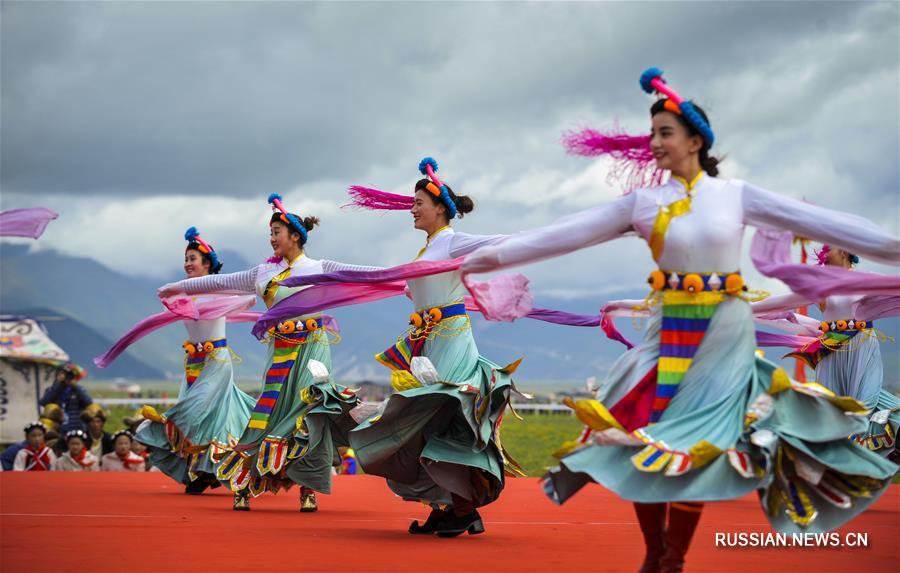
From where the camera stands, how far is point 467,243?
793 cm

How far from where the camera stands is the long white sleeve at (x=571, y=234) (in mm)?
5652

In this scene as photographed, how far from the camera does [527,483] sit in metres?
14.0

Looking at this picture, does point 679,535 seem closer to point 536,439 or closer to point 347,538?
point 347,538

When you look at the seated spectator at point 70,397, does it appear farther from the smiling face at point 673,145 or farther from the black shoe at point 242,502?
the smiling face at point 673,145

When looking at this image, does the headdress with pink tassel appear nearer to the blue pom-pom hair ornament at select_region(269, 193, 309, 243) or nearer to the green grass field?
the blue pom-pom hair ornament at select_region(269, 193, 309, 243)

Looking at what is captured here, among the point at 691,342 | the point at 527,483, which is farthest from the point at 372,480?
the point at 691,342

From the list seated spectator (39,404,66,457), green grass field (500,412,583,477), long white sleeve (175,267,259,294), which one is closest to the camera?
long white sleeve (175,267,259,294)

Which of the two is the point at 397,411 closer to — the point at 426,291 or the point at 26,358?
the point at 426,291

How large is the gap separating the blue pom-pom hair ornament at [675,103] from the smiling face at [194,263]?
241 inches

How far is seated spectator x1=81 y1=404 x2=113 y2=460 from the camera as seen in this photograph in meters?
16.3

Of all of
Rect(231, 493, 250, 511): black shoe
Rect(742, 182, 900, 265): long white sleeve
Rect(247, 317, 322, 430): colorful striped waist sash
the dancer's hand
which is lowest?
Rect(231, 493, 250, 511): black shoe

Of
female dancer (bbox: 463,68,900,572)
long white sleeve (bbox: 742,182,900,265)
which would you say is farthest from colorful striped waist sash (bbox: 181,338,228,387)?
long white sleeve (bbox: 742,182,900,265)

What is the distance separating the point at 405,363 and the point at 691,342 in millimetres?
2958

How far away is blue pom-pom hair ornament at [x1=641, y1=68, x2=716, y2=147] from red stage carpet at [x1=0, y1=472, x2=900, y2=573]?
2256mm
